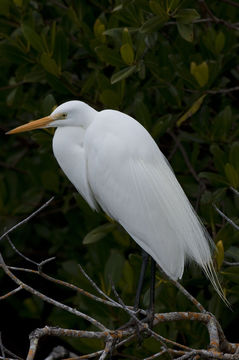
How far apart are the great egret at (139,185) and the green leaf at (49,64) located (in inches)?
15.8

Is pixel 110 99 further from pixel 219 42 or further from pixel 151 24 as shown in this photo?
pixel 219 42

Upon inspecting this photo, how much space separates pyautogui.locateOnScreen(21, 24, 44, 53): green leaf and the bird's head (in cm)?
48

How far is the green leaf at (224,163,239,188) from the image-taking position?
2680 millimetres

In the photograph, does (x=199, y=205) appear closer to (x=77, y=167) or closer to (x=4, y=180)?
(x=77, y=167)

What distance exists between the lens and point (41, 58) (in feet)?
9.58

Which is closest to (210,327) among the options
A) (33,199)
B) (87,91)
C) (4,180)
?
(87,91)

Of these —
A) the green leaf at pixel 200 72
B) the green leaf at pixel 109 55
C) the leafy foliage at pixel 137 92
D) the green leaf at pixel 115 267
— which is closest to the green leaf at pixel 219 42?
the leafy foliage at pixel 137 92

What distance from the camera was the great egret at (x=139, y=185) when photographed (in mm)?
2514

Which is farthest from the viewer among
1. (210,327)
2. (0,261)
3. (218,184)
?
(218,184)

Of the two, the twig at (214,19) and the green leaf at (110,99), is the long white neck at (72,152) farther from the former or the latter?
the twig at (214,19)

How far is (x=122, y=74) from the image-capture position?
2.76 m

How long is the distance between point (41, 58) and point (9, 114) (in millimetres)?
680

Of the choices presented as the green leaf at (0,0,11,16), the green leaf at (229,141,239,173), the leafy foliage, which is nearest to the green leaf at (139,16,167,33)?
the leafy foliage

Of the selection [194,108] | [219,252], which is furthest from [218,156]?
[219,252]
